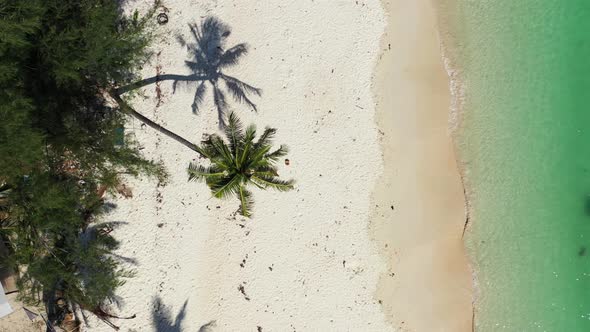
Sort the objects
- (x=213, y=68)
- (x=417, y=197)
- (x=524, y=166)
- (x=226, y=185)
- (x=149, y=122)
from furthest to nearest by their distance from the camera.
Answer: (x=524, y=166) < (x=417, y=197) < (x=213, y=68) < (x=149, y=122) < (x=226, y=185)

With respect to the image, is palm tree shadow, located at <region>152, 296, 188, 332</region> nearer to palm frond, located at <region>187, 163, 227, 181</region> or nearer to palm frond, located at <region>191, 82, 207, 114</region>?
palm frond, located at <region>187, 163, 227, 181</region>

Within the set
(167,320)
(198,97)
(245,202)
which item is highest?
(198,97)

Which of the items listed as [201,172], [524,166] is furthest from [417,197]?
[201,172]

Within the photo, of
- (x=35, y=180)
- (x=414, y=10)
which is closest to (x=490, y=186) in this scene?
(x=414, y=10)

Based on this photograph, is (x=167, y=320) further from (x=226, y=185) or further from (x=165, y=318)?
(x=226, y=185)

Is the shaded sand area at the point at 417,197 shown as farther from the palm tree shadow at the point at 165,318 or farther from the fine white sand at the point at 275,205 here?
the palm tree shadow at the point at 165,318

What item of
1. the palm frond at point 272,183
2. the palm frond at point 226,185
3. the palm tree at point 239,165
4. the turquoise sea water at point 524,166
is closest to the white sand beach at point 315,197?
the palm frond at point 272,183

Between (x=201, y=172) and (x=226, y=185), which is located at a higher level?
(x=201, y=172)
